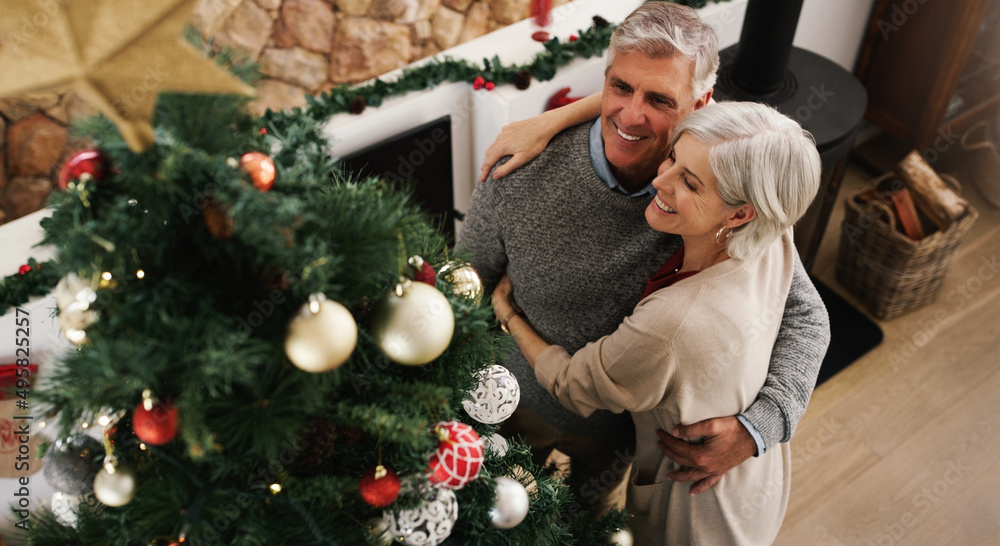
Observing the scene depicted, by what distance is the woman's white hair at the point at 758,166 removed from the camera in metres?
1.17

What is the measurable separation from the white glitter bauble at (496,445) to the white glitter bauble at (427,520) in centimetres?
22

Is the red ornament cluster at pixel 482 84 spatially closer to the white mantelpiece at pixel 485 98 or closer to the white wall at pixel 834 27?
the white mantelpiece at pixel 485 98

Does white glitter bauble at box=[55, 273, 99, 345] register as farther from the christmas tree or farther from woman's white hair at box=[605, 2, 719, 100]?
woman's white hair at box=[605, 2, 719, 100]

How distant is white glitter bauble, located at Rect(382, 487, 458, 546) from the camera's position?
89cm

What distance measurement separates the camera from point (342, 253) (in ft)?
2.45

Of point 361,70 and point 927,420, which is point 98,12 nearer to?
point 361,70

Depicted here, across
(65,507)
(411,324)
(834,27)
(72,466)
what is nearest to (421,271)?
(411,324)

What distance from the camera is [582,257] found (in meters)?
1.47

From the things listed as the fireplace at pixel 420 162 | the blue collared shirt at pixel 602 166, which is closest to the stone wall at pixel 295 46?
the fireplace at pixel 420 162

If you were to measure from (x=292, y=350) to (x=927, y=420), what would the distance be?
2.47 m

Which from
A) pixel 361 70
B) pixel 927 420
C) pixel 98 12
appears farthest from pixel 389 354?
pixel 927 420

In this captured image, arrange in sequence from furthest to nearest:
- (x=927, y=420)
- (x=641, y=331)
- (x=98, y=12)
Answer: (x=927, y=420)
(x=641, y=331)
(x=98, y=12)

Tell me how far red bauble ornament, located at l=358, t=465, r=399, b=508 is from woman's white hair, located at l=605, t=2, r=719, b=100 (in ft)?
2.99

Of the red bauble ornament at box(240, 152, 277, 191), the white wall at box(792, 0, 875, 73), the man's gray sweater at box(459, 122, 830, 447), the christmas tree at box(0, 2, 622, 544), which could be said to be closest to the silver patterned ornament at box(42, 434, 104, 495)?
the christmas tree at box(0, 2, 622, 544)
